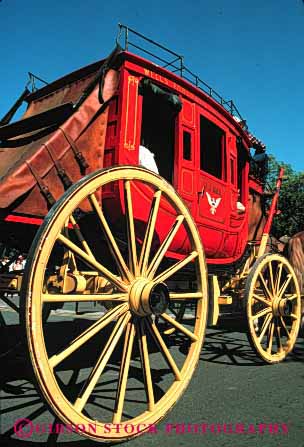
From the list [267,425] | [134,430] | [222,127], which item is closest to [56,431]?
[134,430]

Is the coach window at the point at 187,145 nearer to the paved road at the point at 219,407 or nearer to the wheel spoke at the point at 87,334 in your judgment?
the wheel spoke at the point at 87,334

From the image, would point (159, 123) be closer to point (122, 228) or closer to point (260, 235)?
point (122, 228)

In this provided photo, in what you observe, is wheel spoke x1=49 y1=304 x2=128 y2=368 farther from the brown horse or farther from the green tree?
the green tree

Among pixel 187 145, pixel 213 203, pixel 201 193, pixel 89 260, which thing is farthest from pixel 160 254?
pixel 213 203

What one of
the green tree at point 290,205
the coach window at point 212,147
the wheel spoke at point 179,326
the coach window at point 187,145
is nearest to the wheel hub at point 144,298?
the wheel spoke at point 179,326

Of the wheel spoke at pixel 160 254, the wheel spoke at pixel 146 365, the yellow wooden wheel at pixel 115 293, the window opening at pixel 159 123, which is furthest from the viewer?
the window opening at pixel 159 123

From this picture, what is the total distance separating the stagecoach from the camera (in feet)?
6.89

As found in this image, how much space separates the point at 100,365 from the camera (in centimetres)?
213

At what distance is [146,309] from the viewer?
240 centimetres

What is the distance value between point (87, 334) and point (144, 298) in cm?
44

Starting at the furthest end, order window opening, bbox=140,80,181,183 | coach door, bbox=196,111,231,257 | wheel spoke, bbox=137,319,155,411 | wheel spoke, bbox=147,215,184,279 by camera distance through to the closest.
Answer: coach door, bbox=196,111,231,257
window opening, bbox=140,80,181,183
wheel spoke, bbox=147,215,184,279
wheel spoke, bbox=137,319,155,411

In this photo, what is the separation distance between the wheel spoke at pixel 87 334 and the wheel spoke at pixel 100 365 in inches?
2.1

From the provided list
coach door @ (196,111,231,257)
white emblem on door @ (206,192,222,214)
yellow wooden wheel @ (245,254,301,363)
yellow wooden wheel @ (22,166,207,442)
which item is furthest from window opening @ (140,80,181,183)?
yellow wooden wheel @ (245,254,301,363)

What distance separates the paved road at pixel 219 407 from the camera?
2.36 m
